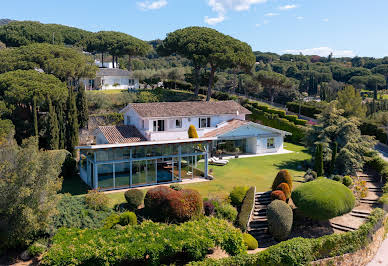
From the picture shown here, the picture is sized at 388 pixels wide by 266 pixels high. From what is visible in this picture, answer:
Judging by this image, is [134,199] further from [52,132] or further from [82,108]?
[82,108]

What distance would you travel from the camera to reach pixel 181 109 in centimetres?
3872

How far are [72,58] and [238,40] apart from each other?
25.5 meters

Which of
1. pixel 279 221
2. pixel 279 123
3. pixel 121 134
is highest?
pixel 121 134

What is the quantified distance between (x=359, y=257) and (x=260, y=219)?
642 cm

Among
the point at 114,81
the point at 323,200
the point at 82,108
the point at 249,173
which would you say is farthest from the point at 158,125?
the point at 114,81

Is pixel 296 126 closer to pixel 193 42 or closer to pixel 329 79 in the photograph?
pixel 193 42

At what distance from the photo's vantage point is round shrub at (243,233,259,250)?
20.8m

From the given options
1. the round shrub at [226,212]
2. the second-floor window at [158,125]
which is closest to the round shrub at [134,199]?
the round shrub at [226,212]

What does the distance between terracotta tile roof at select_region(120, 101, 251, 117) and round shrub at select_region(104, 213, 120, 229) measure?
1590cm

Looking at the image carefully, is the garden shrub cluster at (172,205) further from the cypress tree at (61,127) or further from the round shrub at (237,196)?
the cypress tree at (61,127)

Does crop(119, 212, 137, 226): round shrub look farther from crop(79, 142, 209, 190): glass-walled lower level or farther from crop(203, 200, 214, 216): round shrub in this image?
crop(79, 142, 209, 190): glass-walled lower level

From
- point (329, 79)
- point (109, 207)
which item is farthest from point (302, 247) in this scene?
point (329, 79)

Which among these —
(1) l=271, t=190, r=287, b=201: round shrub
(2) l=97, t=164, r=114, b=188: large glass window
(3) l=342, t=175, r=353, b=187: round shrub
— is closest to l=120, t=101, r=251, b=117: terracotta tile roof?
(2) l=97, t=164, r=114, b=188: large glass window

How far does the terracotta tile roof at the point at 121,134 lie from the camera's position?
33500 millimetres
